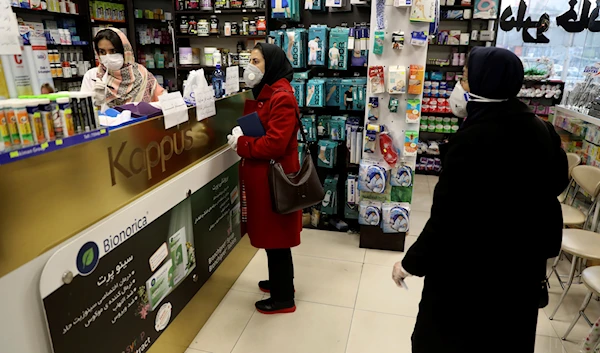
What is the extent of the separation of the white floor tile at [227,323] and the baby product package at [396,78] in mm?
1930

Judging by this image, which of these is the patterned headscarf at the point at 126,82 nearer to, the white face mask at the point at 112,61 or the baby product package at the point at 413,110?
the white face mask at the point at 112,61

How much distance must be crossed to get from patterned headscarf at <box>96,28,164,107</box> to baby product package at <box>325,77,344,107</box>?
1.65m

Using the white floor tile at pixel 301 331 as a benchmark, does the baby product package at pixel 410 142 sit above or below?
above

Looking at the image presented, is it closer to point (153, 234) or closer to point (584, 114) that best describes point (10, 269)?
point (153, 234)

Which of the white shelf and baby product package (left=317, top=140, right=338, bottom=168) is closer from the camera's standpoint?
the white shelf

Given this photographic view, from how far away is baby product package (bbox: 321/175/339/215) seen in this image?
406cm

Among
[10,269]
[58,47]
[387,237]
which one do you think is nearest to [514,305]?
[10,269]

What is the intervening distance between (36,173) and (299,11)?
10.6 ft

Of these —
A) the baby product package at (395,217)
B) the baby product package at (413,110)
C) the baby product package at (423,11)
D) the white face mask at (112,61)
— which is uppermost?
the baby product package at (423,11)

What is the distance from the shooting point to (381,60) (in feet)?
11.1

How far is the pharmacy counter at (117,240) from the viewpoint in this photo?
1312 mm

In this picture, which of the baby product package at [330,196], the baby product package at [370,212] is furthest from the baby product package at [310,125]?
the baby product package at [370,212]

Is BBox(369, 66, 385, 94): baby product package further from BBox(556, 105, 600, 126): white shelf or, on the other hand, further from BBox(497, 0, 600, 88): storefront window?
BBox(497, 0, 600, 88): storefront window

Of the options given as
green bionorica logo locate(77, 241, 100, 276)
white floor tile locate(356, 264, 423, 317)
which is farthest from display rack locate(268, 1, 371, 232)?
green bionorica logo locate(77, 241, 100, 276)
